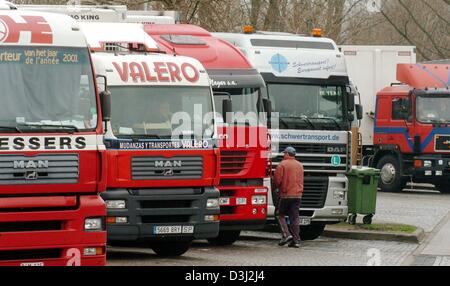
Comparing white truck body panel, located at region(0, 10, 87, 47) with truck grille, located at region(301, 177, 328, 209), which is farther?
truck grille, located at region(301, 177, 328, 209)

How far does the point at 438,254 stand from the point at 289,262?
126 inches

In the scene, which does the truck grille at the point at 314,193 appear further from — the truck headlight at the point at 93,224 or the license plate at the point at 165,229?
the truck headlight at the point at 93,224

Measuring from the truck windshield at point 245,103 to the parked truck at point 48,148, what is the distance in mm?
6176

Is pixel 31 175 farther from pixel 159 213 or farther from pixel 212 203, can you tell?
pixel 212 203

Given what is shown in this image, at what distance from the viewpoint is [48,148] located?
1307 cm

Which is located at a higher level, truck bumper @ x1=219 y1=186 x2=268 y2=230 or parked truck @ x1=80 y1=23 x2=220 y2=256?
parked truck @ x1=80 y1=23 x2=220 y2=256

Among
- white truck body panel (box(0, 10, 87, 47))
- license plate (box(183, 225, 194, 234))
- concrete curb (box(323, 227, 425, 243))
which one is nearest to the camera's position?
white truck body panel (box(0, 10, 87, 47))

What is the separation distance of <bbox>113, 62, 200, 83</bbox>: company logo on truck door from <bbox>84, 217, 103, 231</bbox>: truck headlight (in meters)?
4.10

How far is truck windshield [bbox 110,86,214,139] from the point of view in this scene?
55.7 feet

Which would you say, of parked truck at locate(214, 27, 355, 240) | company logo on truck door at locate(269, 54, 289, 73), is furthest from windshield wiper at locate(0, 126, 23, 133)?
company logo on truck door at locate(269, 54, 289, 73)

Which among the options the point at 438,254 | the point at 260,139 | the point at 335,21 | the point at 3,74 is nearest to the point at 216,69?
the point at 260,139

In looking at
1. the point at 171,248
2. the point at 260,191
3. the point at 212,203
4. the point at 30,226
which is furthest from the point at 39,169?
the point at 260,191

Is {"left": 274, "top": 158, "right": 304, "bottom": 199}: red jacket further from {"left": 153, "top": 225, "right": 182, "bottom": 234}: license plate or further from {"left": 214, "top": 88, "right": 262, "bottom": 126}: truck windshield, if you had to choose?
{"left": 153, "top": 225, "right": 182, "bottom": 234}: license plate
